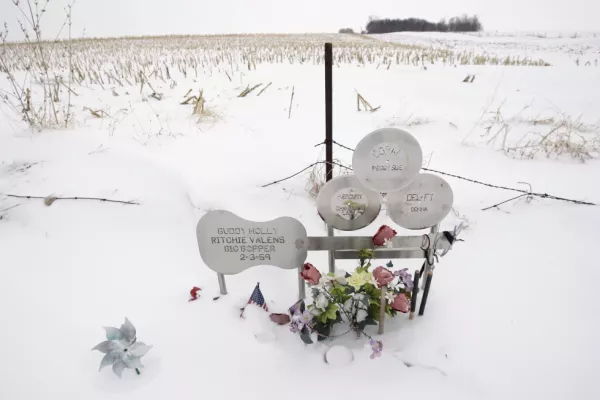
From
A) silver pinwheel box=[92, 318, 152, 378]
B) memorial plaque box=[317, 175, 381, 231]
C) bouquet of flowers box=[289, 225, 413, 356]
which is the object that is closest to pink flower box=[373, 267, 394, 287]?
bouquet of flowers box=[289, 225, 413, 356]

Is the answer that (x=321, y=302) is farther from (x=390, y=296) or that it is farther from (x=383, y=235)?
(x=383, y=235)

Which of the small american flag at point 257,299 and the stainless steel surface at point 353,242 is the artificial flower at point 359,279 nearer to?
the stainless steel surface at point 353,242

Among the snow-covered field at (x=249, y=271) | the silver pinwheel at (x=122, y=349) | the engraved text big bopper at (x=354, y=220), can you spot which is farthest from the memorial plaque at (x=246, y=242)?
the silver pinwheel at (x=122, y=349)

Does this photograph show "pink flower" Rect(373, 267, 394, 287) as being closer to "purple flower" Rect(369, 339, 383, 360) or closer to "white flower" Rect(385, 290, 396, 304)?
"white flower" Rect(385, 290, 396, 304)

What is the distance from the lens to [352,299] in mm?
1572

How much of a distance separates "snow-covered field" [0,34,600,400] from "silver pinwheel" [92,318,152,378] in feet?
0.37

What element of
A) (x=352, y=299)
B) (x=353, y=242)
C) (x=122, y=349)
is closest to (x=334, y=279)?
(x=352, y=299)

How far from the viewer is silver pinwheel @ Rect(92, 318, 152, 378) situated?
1418 mm

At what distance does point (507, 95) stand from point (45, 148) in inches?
232

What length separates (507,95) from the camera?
17.0 ft

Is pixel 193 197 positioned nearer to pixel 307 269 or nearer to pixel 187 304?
pixel 187 304

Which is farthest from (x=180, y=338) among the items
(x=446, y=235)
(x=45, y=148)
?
(x=45, y=148)

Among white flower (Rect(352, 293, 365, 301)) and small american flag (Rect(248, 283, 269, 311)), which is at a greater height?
white flower (Rect(352, 293, 365, 301))

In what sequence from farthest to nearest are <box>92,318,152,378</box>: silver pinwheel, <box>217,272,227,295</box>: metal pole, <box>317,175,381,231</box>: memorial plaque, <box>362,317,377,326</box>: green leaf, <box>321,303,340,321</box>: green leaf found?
<box>217,272,227,295</box>: metal pole → <box>317,175,381,231</box>: memorial plaque → <box>362,317,377,326</box>: green leaf → <box>321,303,340,321</box>: green leaf → <box>92,318,152,378</box>: silver pinwheel
